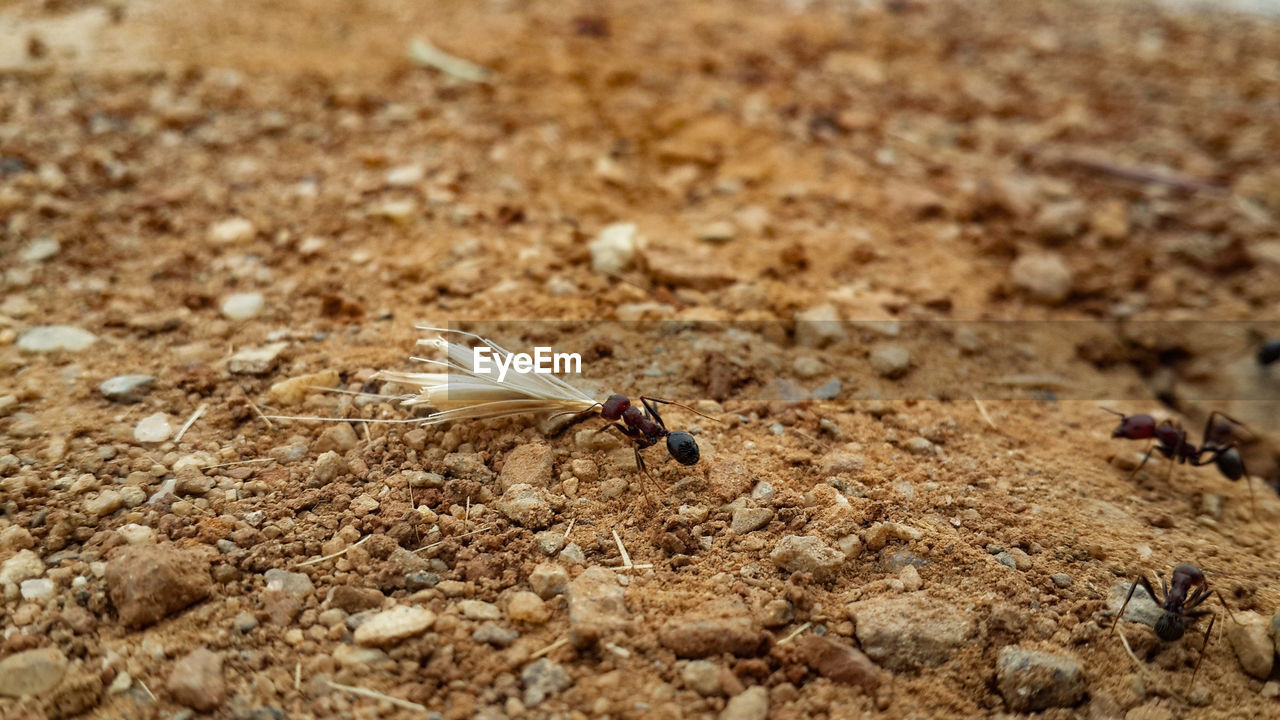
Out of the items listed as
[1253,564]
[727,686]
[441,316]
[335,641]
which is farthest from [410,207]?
[1253,564]

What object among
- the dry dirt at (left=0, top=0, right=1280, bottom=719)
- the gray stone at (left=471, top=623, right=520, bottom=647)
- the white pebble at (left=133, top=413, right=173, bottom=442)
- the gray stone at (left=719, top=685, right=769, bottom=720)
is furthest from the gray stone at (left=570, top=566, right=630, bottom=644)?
the white pebble at (left=133, top=413, right=173, bottom=442)

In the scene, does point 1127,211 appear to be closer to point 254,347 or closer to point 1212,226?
point 1212,226

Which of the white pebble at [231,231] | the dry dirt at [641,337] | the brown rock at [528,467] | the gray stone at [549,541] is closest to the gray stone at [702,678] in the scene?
the dry dirt at [641,337]

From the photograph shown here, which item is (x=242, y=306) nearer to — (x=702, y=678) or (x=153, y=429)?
(x=153, y=429)

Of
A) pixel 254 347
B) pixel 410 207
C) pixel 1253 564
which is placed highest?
pixel 410 207

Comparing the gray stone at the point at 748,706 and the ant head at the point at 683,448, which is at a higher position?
the ant head at the point at 683,448

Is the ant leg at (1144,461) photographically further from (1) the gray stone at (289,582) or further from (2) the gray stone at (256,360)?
(2) the gray stone at (256,360)

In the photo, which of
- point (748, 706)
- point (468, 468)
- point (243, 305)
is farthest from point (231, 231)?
point (748, 706)
